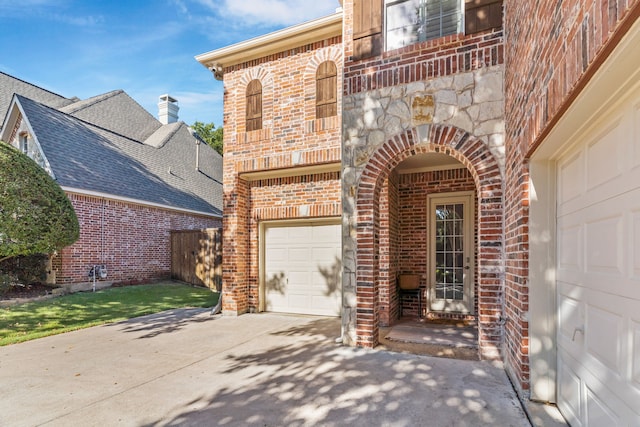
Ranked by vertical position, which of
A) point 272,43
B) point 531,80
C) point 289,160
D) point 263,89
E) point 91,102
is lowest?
point 531,80

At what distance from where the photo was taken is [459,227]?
22.0ft

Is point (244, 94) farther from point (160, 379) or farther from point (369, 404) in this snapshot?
point (369, 404)

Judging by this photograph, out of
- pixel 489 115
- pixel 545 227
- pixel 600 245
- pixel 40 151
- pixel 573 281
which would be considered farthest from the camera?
pixel 40 151

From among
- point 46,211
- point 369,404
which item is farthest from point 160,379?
point 46,211

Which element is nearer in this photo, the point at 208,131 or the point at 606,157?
the point at 606,157

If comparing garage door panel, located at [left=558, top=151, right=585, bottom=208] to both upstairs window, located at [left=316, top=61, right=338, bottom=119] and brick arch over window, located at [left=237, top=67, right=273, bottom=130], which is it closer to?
upstairs window, located at [left=316, top=61, right=338, bottom=119]

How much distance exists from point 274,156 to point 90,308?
18.6 ft

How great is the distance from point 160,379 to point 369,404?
2.37 m

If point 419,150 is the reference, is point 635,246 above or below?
below

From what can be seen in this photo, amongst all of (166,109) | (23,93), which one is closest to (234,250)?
(23,93)

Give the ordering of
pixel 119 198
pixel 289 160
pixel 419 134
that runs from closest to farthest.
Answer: pixel 419 134 < pixel 289 160 < pixel 119 198

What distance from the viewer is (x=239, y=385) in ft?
12.1

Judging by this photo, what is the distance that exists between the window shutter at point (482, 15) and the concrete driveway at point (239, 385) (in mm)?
4293

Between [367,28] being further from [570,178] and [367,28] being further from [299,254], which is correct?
[299,254]
